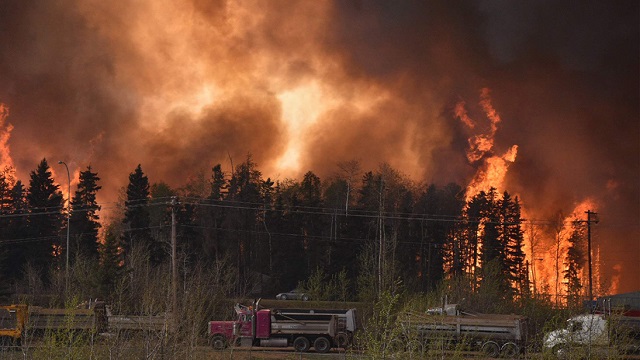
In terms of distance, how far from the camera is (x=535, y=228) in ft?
313

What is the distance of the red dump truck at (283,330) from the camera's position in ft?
140

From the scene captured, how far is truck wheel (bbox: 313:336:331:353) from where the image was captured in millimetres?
42500

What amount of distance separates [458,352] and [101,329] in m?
30.1

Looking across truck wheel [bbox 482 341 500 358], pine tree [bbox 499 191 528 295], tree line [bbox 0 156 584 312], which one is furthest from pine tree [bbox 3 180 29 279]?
truck wheel [bbox 482 341 500 358]

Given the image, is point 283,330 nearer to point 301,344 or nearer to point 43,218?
point 301,344

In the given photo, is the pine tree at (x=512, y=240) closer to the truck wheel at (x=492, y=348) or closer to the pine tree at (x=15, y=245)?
the truck wheel at (x=492, y=348)

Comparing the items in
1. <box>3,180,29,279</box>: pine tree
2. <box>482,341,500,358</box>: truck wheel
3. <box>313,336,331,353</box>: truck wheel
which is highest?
<box>3,180,29,279</box>: pine tree

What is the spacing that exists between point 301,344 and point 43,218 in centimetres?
5397

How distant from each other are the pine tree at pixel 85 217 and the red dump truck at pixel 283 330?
34.0 m

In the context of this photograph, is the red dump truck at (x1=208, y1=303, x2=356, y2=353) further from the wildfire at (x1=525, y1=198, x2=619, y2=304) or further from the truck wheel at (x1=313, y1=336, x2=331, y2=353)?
the wildfire at (x1=525, y1=198, x2=619, y2=304)

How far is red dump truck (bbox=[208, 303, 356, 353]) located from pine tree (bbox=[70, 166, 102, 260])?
3396 centimetres

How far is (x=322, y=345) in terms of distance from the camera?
42656 mm

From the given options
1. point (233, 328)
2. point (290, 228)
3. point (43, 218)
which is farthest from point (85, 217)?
point (233, 328)

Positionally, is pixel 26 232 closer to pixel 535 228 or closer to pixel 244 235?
pixel 244 235
